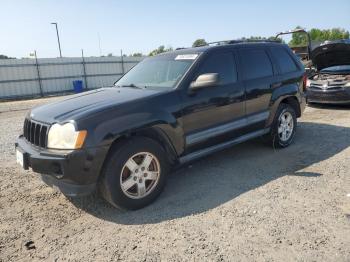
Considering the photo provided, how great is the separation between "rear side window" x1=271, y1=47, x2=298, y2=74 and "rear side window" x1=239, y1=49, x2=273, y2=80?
30cm

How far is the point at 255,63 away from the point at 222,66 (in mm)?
797

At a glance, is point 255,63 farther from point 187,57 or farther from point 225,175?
point 225,175

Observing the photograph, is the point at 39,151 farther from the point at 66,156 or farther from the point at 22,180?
the point at 22,180

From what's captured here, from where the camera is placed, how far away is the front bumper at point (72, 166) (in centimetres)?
334

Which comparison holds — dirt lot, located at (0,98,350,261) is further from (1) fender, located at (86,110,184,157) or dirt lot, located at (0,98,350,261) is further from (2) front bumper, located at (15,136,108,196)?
(1) fender, located at (86,110,184,157)

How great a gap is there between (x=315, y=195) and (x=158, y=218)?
1846 mm

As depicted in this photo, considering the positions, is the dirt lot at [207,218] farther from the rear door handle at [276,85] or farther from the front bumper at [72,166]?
the rear door handle at [276,85]

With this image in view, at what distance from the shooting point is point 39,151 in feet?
11.8

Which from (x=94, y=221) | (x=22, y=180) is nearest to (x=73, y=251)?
(x=94, y=221)

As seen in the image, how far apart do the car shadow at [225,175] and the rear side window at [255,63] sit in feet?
4.33

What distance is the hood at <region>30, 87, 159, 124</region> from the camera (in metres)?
3.60

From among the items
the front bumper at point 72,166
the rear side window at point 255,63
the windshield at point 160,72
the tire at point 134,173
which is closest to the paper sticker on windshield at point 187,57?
the windshield at point 160,72

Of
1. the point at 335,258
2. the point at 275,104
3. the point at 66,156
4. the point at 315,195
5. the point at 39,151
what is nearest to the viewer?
the point at 335,258

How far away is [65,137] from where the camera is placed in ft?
11.2
